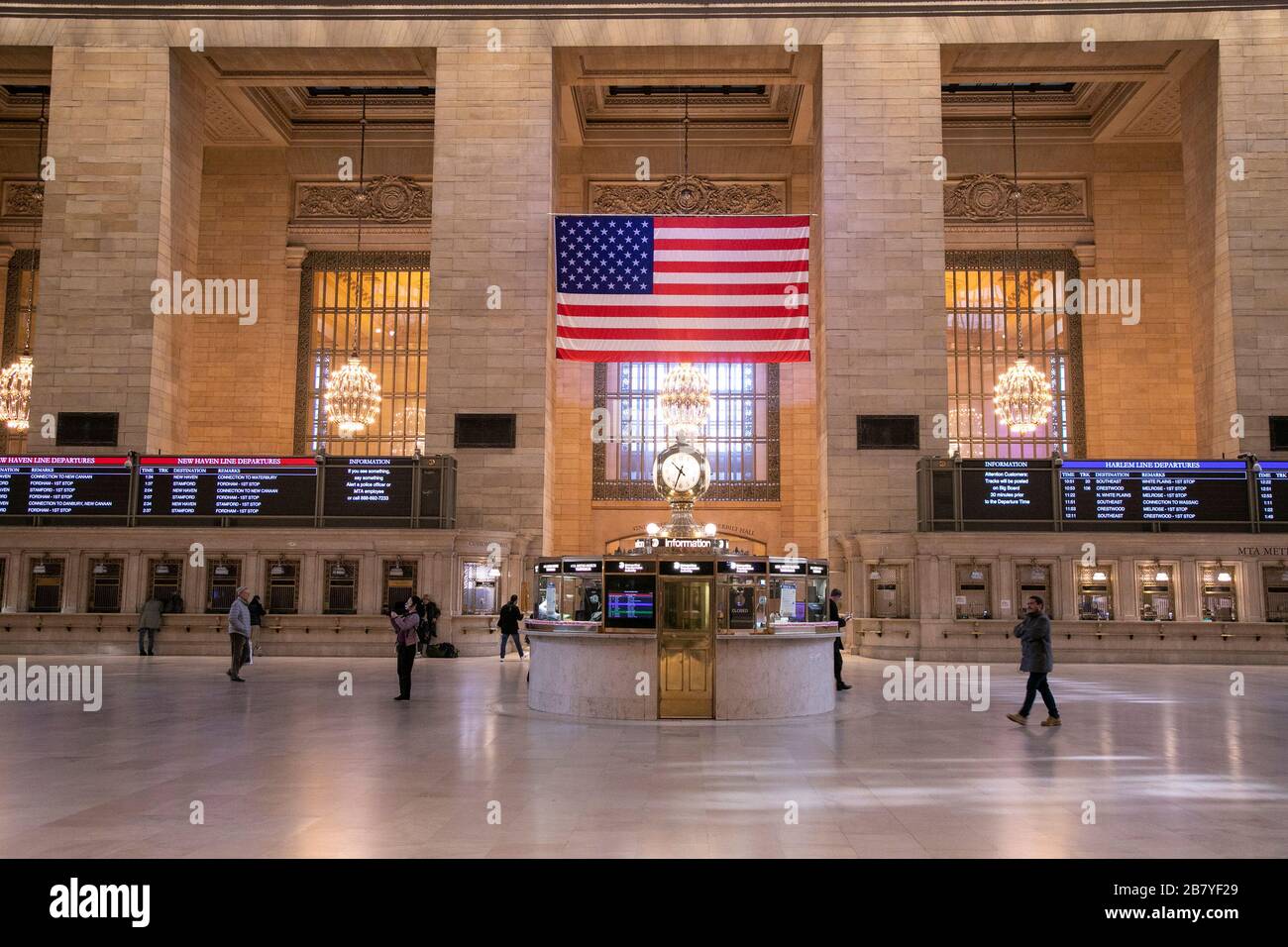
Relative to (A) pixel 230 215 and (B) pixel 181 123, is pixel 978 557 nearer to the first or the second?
(B) pixel 181 123

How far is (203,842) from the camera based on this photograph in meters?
5.35

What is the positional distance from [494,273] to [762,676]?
43.0 ft

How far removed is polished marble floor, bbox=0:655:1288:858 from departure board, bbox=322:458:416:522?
23.4 feet

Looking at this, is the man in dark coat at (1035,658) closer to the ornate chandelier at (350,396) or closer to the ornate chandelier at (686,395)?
the ornate chandelier at (686,395)

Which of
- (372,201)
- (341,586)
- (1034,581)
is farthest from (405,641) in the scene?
(372,201)

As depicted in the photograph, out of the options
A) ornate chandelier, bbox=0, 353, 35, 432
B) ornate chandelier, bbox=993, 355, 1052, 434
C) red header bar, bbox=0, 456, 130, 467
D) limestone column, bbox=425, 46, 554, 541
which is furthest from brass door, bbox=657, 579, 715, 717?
ornate chandelier, bbox=0, 353, 35, 432

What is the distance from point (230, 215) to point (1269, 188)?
84.6 ft

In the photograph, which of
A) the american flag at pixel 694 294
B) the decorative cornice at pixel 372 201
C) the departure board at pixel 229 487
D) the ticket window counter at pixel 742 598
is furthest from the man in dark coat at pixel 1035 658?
the decorative cornice at pixel 372 201

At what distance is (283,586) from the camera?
19.2m

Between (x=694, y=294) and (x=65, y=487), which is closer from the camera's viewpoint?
(x=65, y=487)

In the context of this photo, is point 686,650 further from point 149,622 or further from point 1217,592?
point 1217,592

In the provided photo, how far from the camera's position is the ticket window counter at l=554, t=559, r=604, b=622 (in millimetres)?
10750

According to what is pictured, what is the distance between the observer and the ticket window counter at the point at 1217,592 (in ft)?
60.6

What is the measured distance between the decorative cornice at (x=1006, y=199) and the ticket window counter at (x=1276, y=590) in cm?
1273
